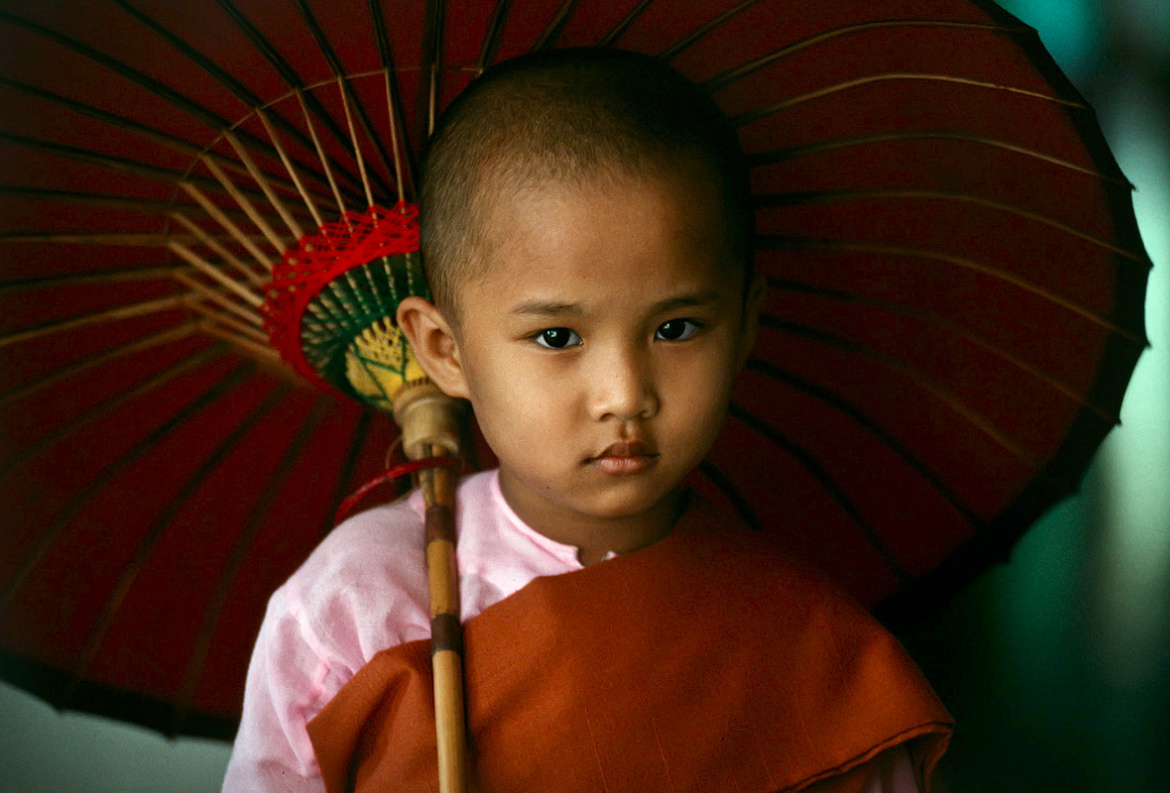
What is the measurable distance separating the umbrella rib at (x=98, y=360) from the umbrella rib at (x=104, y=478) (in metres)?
0.07

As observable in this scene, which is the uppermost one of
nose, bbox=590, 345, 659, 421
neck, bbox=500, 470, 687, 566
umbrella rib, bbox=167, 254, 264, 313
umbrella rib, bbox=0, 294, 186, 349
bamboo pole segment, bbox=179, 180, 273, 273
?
bamboo pole segment, bbox=179, 180, 273, 273

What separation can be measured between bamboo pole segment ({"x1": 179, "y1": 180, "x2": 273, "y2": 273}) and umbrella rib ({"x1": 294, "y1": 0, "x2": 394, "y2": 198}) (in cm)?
13

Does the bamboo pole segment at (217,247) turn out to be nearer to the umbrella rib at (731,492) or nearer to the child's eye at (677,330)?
the child's eye at (677,330)

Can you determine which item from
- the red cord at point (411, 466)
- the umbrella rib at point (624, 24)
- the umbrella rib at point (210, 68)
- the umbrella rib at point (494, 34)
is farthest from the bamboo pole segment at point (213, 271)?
the umbrella rib at point (624, 24)

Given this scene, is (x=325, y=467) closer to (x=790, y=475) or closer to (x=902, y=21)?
(x=790, y=475)

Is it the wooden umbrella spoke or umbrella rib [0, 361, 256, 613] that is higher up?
the wooden umbrella spoke

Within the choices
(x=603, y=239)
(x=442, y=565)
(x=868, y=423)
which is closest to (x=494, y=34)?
(x=603, y=239)

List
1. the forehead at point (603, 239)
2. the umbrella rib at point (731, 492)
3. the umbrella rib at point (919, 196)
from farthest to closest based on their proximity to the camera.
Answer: the umbrella rib at point (731, 492) < the umbrella rib at point (919, 196) < the forehead at point (603, 239)

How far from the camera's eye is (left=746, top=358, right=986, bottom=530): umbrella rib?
3.62 ft

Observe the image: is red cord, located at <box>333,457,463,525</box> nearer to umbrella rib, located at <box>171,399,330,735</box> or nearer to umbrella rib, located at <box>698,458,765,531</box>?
umbrella rib, located at <box>171,399,330,735</box>

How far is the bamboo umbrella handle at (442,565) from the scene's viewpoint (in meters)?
0.78

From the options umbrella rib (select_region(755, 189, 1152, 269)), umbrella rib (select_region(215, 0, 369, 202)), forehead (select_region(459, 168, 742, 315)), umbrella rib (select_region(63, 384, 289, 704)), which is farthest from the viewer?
umbrella rib (select_region(63, 384, 289, 704))

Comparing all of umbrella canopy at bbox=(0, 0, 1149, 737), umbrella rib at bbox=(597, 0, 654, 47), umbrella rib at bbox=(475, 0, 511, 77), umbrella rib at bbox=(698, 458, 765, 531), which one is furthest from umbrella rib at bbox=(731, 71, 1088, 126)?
umbrella rib at bbox=(698, 458, 765, 531)

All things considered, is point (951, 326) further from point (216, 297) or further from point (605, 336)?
point (216, 297)
